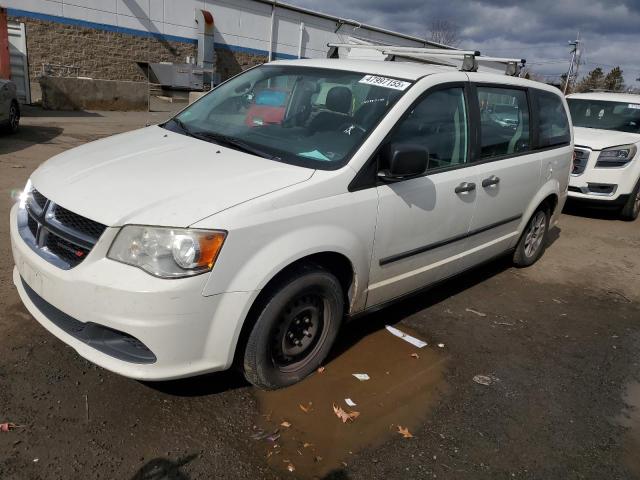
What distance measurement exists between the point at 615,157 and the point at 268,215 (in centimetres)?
729

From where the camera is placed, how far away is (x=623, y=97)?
9359 millimetres

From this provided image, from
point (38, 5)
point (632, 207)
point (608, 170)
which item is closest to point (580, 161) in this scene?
point (608, 170)

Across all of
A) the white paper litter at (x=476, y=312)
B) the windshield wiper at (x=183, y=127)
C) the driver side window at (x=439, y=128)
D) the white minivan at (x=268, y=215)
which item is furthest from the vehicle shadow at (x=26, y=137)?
the white paper litter at (x=476, y=312)

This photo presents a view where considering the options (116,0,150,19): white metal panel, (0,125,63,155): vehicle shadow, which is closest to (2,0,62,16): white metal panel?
(116,0,150,19): white metal panel

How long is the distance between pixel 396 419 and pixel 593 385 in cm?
151

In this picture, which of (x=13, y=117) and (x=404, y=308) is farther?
(x=13, y=117)

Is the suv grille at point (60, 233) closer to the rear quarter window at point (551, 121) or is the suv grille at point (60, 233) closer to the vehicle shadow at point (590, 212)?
the rear quarter window at point (551, 121)

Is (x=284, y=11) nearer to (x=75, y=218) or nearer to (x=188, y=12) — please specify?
(x=188, y=12)

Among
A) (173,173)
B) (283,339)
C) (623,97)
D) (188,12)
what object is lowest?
(283,339)

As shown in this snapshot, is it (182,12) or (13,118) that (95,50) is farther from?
(13,118)

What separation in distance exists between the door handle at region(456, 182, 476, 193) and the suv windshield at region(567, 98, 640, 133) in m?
6.48

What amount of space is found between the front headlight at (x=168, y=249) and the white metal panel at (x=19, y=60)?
1763 centimetres

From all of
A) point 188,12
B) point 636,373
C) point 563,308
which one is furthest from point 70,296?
point 188,12

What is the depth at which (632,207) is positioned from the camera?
8.38m
